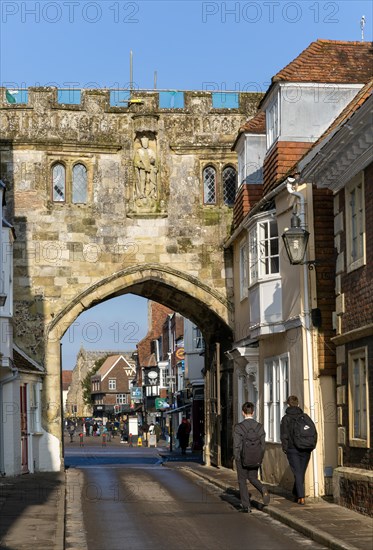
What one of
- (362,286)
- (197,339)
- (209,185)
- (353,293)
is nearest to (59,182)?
(209,185)

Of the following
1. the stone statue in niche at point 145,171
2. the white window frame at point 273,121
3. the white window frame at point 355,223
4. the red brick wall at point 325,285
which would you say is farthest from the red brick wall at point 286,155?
the stone statue in niche at point 145,171

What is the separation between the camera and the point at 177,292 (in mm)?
29719

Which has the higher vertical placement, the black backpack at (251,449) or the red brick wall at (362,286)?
the red brick wall at (362,286)

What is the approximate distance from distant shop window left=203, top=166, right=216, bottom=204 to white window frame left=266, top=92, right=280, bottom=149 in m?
6.02

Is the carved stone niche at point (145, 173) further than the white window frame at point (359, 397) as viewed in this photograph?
Yes

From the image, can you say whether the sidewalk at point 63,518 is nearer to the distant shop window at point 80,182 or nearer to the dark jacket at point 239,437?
the dark jacket at point 239,437

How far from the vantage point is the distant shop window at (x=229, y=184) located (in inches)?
1160

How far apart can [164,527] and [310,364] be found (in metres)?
4.97

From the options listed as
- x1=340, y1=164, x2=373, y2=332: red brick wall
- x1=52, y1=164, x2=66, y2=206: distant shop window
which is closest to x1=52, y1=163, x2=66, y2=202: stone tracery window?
x1=52, y1=164, x2=66, y2=206: distant shop window

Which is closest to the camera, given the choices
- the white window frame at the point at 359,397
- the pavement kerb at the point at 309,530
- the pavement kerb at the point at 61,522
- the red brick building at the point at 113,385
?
the pavement kerb at the point at 309,530

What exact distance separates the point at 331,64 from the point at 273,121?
5.82 ft

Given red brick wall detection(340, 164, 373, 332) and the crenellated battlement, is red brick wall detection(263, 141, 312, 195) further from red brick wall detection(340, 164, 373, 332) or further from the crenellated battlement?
the crenellated battlement

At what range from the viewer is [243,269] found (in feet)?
88.6

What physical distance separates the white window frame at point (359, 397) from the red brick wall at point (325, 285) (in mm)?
2129
